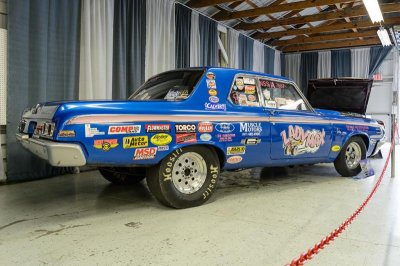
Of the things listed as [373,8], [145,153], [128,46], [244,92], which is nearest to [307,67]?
[373,8]

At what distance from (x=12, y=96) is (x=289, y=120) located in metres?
3.47

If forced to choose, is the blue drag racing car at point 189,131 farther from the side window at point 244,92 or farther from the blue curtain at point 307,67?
the blue curtain at point 307,67

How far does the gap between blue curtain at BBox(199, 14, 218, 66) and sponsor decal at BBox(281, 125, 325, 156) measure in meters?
4.60

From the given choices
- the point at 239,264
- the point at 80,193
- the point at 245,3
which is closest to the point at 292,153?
the point at 239,264

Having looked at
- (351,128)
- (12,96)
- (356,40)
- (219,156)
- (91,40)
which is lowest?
(219,156)

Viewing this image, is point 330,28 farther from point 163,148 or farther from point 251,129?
point 163,148

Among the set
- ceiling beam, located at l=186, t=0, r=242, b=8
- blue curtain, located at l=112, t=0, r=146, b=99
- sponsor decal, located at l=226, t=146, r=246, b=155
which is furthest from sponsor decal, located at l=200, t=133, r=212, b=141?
ceiling beam, located at l=186, t=0, r=242, b=8

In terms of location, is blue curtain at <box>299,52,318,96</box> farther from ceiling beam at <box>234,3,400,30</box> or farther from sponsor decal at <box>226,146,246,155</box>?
sponsor decal at <box>226,146,246,155</box>

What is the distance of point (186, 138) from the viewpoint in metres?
3.19

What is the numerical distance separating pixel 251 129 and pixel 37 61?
303 cm

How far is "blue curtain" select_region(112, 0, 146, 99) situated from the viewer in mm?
5918

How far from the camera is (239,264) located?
2.15 meters

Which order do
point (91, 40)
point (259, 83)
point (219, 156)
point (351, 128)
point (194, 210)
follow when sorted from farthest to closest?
point (91, 40) < point (351, 128) < point (259, 83) < point (219, 156) < point (194, 210)

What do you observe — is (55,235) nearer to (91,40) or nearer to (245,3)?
(91,40)
